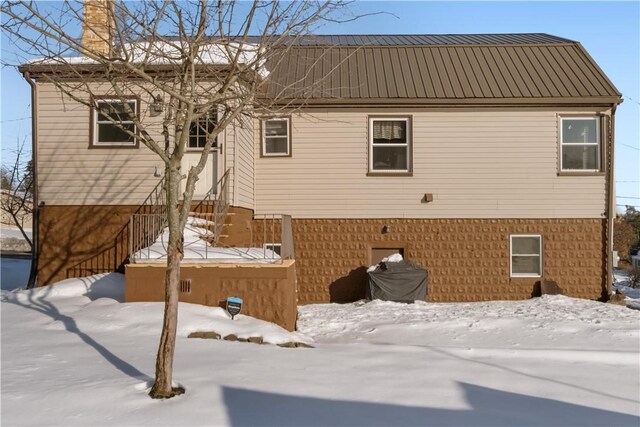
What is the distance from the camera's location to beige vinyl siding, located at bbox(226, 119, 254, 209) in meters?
11.9

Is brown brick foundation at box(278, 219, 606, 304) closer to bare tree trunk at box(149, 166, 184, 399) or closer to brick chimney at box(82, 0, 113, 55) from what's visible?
brick chimney at box(82, 0, 113, 55)

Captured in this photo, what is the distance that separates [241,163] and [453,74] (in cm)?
621

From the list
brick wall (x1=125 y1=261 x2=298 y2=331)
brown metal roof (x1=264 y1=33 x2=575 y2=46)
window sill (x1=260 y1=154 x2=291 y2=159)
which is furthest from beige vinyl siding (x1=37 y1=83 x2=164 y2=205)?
brown metal roof (x1=264 y1=33 x2=575 y2=46)

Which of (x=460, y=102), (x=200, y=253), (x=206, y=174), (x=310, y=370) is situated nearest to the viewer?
(x=310, y=370)

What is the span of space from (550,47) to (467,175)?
17.0 feet

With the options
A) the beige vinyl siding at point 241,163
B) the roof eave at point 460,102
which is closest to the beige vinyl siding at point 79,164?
the beige vinyl siding at point 241,163

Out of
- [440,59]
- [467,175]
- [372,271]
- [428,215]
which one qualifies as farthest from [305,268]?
[440,59]

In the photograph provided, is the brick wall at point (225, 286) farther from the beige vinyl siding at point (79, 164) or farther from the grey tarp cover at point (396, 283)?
the grey tarp cover at point (396, 283)

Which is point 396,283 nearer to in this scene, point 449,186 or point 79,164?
point 449,186

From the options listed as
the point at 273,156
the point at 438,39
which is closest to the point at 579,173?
the point at 438,39

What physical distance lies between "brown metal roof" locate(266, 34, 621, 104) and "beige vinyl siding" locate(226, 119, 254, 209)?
48.5 inches

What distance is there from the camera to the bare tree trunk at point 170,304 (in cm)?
537

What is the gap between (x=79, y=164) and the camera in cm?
1209

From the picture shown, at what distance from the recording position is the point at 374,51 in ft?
52.0
